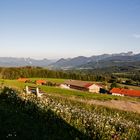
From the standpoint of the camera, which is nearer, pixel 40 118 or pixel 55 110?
pixel 40 118

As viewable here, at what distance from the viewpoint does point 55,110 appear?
1334 cm

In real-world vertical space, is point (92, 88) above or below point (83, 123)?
below

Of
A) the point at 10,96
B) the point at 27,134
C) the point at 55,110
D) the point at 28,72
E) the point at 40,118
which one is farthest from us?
the point at 28,72

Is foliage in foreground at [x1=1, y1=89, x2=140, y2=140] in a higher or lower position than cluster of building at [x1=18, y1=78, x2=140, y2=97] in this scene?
higher

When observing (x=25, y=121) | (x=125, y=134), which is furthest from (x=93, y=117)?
(x=25, y=121)

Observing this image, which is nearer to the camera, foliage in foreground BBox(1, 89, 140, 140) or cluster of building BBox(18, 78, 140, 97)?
foliage in foreground BBox(1, 89, 140, 140)

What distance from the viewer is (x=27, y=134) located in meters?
9.71

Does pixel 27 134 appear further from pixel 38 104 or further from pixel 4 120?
pixel 38 104

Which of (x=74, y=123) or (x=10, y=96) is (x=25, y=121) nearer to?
(x=74, y=123)

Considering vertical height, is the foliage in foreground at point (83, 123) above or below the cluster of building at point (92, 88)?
above

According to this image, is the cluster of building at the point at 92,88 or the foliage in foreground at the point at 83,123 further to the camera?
the cluster of building at the point at 92,88

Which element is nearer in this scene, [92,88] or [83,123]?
[83,123]

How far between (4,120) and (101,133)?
11.6 ft

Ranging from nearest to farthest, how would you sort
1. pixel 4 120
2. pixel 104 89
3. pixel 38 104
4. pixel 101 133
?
pixel 101 133 → pixel 4 120 → pixel 38 104 → pixel 104 89
